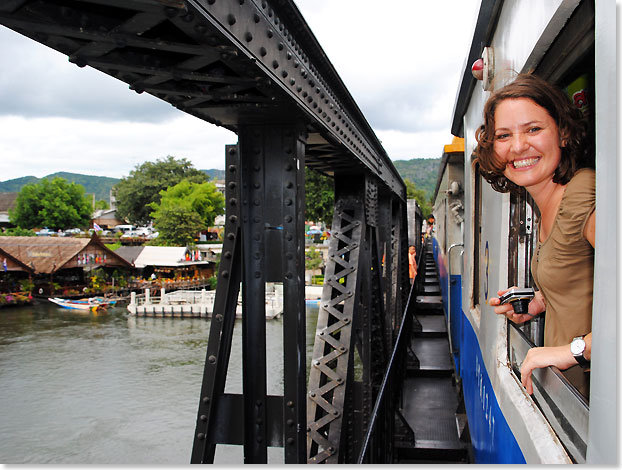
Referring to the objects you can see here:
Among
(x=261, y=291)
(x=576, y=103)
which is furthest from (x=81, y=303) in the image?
(x=576, y=103)

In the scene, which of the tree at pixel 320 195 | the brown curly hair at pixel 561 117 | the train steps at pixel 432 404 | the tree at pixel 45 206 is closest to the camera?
the brown curly hair at pixel 561 117

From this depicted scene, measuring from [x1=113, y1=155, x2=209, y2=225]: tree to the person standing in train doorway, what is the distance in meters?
70.8

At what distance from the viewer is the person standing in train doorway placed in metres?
1.43

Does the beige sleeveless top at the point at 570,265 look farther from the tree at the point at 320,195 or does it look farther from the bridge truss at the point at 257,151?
the tree at the point at 320,195

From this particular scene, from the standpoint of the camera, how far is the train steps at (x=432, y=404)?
6.59 meters

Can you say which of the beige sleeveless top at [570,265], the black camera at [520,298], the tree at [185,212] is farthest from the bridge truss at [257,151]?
the tree at [185,212]

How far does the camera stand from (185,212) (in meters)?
53.7

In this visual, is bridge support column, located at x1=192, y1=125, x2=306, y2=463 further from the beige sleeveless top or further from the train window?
the beige sleeveless top

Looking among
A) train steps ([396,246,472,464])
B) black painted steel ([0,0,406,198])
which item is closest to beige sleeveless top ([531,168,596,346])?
black painted steel ([0,0,406,198])

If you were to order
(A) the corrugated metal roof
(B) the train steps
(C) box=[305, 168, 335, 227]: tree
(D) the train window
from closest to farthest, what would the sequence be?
(D) the train window → (B) the train steps → (C) box=[305, 168, 335, 227]: tree → (A) the corrugated metal roof

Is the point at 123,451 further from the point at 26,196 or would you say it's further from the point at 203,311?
the point at 26,196

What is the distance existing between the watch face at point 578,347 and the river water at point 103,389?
1302cm

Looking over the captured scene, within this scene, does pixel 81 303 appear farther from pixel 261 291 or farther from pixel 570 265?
pixel 570 265

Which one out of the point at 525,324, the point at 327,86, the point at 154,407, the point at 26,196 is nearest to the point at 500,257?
the point at 525,324
